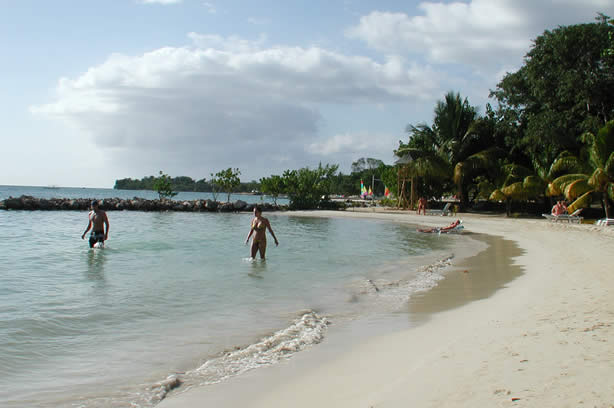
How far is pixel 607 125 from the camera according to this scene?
23.6m

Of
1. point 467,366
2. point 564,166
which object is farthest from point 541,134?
point 467,366

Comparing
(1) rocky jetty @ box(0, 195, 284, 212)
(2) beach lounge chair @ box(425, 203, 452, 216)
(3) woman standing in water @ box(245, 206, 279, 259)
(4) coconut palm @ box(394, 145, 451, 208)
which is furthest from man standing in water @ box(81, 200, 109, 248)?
(1) rocky jetty @ box(0, 195, 284, 212)

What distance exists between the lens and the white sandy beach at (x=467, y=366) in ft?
11.6

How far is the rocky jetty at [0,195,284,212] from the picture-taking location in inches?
1672

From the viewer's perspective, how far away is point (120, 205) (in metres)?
45.1

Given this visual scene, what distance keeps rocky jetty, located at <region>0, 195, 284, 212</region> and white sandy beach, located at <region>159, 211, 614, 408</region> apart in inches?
1587

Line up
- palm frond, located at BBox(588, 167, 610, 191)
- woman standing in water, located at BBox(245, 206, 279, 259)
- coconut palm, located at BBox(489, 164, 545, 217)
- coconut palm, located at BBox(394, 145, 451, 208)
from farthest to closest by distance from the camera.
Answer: coconut palm, located at BBox(394, 145, 451, 208) < coconut palm, located at BBox(489, 164, 545, 217) < palm frond, located at BBox(588, 167, 610, 191) < woman standing in water, located at BBox(245, 206, 279, 259)

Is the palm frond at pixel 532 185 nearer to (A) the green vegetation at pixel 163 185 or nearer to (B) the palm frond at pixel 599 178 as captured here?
(B) the palm frond at pixel 599 178

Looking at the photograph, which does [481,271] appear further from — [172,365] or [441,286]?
[172,365]

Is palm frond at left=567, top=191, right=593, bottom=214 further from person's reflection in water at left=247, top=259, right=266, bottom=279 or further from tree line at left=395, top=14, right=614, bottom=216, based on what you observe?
person's reflection in water at left=247, top=259, right=266, bottom=279

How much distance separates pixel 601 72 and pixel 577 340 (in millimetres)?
27564

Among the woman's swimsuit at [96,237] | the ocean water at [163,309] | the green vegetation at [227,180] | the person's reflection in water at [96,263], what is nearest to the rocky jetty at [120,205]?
the green vegetation at [227,180]

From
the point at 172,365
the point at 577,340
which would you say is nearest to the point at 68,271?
the point at 172,365

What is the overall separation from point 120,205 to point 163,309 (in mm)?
40457
